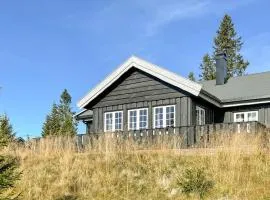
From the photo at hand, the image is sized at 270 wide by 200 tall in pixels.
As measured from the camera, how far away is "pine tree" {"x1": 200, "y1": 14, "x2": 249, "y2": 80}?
54.8 m

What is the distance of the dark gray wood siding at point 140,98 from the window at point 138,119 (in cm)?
21

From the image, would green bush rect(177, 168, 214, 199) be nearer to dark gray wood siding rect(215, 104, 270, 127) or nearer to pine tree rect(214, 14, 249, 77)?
dark gray wood siding rect(215, 104, 270, 127)

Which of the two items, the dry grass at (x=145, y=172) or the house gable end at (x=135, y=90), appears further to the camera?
the house gable end at (x=135, y=90)

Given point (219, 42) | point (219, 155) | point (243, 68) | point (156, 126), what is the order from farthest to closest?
point (219, 42), point (243, 68), point (156, 126), point (219, 155)

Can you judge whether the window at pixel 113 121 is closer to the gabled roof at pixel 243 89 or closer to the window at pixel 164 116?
the window at pixel 164 116

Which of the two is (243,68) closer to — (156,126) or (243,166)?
(156,126)

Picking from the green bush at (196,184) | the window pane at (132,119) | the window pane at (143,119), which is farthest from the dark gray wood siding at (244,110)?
the green bush at (196,184)

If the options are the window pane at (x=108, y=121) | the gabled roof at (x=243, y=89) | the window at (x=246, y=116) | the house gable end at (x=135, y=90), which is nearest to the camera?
the house gable end at (x=135, y=90)

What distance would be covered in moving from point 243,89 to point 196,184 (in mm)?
14269

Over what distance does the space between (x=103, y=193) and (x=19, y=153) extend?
666cm

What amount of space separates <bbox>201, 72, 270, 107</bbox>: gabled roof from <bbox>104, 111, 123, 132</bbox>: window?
5409mm

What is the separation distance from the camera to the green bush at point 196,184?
45.2ft

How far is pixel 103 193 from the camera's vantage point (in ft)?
48.8

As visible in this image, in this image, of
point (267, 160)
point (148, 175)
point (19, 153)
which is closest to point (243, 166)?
point (267, 160)
